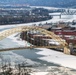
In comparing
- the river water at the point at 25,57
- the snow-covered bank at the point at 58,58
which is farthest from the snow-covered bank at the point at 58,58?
the river water at the point at 25,57

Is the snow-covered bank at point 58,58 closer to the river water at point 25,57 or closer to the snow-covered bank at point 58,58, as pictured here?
the snow-covered bank at point 58,58

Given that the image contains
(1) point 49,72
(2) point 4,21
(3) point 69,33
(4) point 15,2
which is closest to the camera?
(1) point 49,72

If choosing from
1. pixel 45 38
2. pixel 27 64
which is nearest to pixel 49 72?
pixel 27 64

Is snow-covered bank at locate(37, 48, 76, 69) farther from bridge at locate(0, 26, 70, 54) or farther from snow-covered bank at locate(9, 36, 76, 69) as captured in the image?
bridge at locate(0, 26, 70, 54)

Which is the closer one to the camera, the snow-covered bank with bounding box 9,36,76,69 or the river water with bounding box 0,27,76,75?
the river water with bounding box 0,27,76,75

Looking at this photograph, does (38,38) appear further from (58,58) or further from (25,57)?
(58,58)

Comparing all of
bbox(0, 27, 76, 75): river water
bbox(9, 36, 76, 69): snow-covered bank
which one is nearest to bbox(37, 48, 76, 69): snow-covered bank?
bbox(9, 36, 76, 69): snow-covered bank

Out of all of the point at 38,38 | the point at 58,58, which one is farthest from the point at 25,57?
the point at 38,38

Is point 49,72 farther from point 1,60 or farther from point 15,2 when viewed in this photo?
point 15,2

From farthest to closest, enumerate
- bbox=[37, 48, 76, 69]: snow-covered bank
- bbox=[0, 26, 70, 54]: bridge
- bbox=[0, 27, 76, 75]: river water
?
bbox=[0, 26, 70, 54]: bridge
bbox=[37, 48, 76, 69]: snow-covered bank
bbox=[0, 27, 76, 75]: river water
